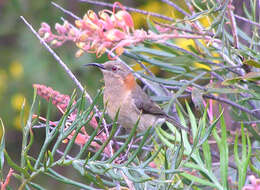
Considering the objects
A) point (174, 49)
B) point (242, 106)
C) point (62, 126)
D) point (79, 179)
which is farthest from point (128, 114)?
point (79, 179)

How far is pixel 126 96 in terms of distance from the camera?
11.3ft

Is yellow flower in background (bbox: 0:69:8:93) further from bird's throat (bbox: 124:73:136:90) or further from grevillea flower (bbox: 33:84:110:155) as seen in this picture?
grevillea flower (bbox: 33:84:110:155)

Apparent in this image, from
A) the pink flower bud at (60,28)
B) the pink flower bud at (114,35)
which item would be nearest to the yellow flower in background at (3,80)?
the pink flower bud at (60,28)

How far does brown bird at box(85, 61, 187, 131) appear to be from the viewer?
3.26 m

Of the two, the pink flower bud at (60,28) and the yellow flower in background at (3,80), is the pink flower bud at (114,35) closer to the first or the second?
the pink flower bud at (60,28)

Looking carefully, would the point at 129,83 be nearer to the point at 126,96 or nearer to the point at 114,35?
the point at 126,96

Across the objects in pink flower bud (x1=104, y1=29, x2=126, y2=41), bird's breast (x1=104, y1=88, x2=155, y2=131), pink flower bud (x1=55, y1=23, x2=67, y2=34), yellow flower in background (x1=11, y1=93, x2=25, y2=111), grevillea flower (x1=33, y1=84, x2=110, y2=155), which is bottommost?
yellow flower in background (x1=11, y1=93, x2=25, y2=111)

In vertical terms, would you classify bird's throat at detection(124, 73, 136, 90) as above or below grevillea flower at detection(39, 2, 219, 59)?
below

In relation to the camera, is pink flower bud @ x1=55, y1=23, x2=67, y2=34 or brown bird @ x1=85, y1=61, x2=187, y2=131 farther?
brown bird @ x1=85, y1=61, x2=187, y2=131

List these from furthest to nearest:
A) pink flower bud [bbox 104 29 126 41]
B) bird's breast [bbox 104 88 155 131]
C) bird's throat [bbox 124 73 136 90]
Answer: bird's throat [bbox 124 73 136 90] < bird's breast [bbox 104 88 155 131] < pink flower bud [bbox 104 29 126 41]

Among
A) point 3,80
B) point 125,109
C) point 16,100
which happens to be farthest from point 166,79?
point 3,80

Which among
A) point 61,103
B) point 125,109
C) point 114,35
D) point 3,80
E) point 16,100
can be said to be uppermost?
point 114,35

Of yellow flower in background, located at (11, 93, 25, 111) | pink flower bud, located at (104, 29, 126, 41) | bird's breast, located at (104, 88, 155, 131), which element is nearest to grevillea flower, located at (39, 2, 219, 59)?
pink flower bud, located at (104, 29, 126, 41)

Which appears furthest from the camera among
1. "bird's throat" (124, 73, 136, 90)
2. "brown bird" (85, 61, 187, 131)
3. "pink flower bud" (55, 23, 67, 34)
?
"bird's throat" (124, 73, 136, 90)
